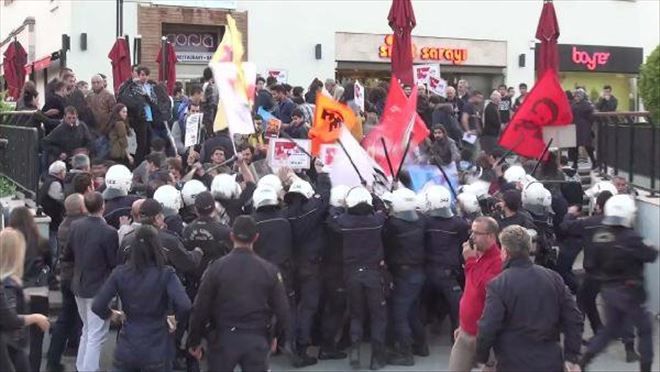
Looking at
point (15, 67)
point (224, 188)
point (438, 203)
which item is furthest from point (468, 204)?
point (15, 67)

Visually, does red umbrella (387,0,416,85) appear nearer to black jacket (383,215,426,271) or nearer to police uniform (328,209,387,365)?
→ black jacket (383,215,426,271)

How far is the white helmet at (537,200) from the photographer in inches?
400

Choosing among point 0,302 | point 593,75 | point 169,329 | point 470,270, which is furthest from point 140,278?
point 593,75

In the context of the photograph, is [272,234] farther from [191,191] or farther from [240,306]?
[240,306]

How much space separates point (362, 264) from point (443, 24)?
60.2 ft

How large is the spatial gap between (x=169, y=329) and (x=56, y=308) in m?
3.46

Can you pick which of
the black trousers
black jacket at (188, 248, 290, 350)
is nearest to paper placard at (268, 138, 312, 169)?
black jacket at (188, 248, 290, 350)

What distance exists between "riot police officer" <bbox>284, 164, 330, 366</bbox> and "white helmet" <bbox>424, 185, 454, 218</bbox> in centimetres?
105

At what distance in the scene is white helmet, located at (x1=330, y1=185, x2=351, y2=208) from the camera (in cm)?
959

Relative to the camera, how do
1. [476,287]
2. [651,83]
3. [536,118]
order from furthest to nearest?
[536,118]
[651,83]
[476,287]

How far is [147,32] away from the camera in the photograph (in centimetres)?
2286

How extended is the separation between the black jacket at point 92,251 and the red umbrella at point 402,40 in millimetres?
8127

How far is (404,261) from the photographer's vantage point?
966cm

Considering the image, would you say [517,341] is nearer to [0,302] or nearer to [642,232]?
[0,302]
